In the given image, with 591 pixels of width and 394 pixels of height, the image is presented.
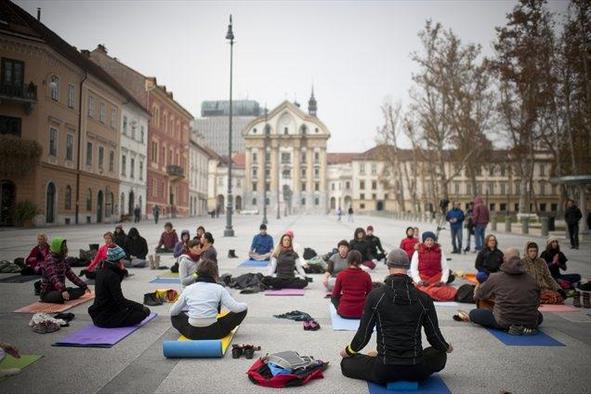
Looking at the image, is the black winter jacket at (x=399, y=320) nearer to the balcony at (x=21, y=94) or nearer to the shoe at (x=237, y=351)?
the shoe at (x=237, y=351)

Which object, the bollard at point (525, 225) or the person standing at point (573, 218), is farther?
the bollard at point (525, 225)

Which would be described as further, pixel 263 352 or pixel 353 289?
pixel 353 289

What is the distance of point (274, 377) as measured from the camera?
15.4 feet

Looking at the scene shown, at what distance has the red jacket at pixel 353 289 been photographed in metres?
7.19

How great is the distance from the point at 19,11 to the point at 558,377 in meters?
31.8

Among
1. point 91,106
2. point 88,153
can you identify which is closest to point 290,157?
point 91,106

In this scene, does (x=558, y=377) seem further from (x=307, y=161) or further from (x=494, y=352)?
(x=307, y=161)

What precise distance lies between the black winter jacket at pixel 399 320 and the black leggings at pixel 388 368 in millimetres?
72

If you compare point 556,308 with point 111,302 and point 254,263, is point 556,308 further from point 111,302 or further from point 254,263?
point 254,263

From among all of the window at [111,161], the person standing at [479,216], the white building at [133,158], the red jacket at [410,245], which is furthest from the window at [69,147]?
the red jacket at [410,245]

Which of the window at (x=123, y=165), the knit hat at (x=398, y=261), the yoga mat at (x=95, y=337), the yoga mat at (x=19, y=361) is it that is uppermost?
the window at (x=123, y=165)

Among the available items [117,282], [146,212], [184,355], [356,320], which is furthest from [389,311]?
[146,212]

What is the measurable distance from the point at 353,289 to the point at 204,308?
2.35 m

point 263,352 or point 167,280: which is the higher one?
point 167,280
